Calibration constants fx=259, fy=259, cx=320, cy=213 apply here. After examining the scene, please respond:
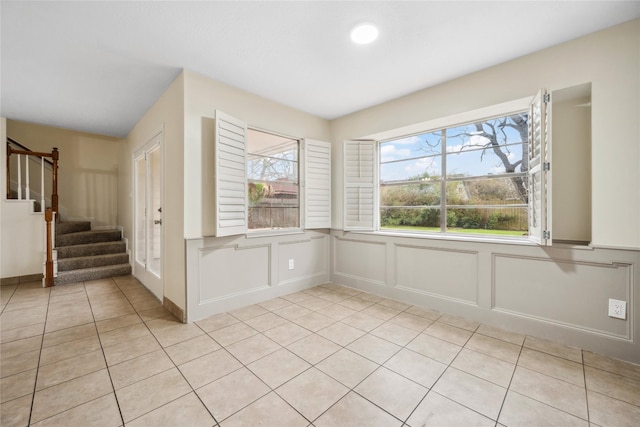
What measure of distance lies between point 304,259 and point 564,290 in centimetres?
278

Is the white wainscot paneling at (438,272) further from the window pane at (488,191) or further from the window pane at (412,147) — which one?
the window pane at (412,147)

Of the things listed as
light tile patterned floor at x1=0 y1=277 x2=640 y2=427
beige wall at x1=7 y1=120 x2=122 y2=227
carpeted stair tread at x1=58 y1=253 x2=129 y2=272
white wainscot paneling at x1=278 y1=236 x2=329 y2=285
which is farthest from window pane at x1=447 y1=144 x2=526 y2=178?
beige wall at x1=7 y1=120 x2=122 y2=227

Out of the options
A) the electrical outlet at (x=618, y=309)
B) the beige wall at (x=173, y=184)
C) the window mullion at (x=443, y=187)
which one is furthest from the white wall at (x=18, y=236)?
the electrical outlet at (x=618, y=309)

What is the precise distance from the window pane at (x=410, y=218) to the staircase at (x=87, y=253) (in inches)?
176

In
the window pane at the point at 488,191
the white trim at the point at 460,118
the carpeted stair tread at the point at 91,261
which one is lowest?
the carpeted stair tread at the point at 91,261

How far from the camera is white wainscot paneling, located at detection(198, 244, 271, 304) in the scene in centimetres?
275

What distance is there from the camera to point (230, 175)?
281 centimetres

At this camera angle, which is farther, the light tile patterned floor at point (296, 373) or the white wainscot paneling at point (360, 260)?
the white wainscot paneling at point (360, 260)

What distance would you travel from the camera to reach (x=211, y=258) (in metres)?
2.79

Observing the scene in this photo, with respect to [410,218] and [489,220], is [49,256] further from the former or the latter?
[489,220]

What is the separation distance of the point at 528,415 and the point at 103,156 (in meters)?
7.26

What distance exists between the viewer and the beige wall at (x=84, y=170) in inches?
188

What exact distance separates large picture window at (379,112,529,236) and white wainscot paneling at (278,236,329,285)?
1.00 metres

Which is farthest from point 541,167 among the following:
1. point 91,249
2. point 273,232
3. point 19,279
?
point 19,279
